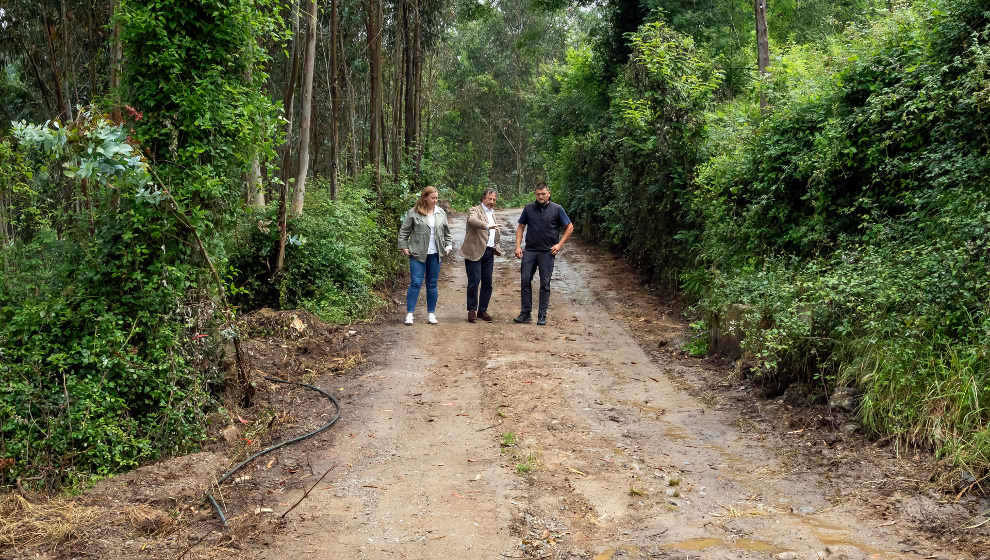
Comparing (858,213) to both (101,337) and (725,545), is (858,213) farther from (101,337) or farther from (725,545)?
(101,337)

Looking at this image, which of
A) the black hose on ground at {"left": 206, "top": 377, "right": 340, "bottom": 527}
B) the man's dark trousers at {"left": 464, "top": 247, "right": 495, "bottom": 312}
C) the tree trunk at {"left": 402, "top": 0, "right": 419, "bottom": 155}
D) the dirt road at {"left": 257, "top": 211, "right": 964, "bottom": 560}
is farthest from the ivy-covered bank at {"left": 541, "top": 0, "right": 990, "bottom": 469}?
the tree trunk at {"left": 402, "top": 0, "right": 419, "bottom": 155}

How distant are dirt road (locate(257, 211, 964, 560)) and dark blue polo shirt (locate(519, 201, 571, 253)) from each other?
2.39 metres

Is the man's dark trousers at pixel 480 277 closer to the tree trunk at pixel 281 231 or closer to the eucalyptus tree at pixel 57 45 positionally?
the tree trunk at pixel 281 231

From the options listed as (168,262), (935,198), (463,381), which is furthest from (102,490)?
(935,198)

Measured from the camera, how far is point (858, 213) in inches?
Result: 296

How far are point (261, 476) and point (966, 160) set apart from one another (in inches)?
265

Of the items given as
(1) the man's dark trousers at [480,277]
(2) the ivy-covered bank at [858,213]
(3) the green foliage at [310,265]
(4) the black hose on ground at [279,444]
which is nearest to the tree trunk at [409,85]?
(3) the green foliage at [310,265]

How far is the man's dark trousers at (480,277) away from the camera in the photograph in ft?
34.6

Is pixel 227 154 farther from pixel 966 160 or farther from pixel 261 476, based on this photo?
pixel 966 160

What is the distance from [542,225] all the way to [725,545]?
690 centimetres

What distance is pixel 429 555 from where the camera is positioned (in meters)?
→ 3.91

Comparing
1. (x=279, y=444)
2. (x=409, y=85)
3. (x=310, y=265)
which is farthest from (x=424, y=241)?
(x=409, y=85)

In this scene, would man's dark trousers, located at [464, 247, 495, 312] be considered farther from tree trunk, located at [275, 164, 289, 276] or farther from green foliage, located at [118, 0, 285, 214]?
green foliage, located at [118, 0, 285, 214]

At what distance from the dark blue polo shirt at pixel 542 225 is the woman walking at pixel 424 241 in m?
1.30
